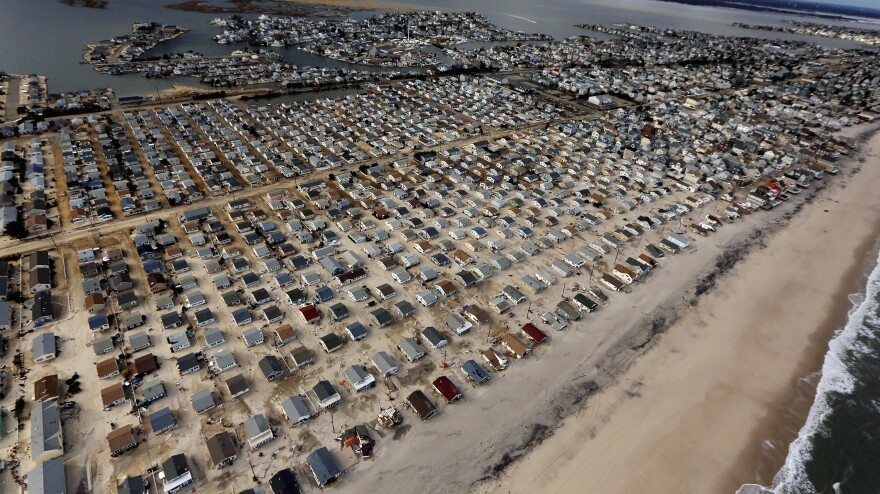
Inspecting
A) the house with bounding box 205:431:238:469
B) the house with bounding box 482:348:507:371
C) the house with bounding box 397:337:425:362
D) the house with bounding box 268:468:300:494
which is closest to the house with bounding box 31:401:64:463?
the house with bounding box 205:431:238:469

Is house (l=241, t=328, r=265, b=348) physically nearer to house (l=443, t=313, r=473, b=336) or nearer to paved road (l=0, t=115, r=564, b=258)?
house (l=443, t=313, r=473, b=336)

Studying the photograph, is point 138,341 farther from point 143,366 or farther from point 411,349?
point 411,349

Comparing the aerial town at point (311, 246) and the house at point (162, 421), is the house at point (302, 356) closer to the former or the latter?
the aerial town at point (311, 246)

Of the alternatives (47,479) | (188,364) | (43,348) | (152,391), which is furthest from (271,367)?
(43,348)

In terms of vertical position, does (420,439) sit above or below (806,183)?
below

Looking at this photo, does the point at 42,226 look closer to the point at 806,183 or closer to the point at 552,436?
the point at 552,436

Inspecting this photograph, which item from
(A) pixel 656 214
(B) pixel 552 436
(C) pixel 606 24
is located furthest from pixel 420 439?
(C) pixel 606 24
